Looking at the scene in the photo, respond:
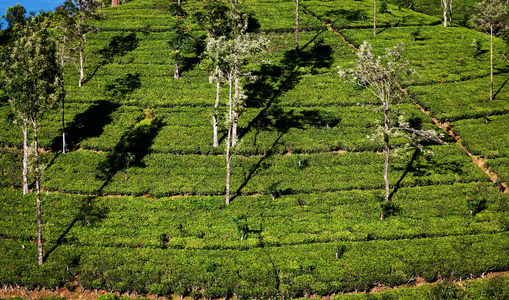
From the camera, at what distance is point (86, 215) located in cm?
3453

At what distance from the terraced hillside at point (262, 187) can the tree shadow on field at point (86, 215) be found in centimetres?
17

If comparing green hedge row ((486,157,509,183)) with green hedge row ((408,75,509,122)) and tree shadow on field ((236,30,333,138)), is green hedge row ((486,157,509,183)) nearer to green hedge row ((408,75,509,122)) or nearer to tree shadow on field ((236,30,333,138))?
green hedge row ((408,75,509,122))

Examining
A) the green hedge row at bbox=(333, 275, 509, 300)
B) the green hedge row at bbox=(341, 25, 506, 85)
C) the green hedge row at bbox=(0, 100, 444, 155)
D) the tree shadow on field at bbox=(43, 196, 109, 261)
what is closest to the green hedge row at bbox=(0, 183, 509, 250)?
the tree shadow on field at bbox=(43, 196, 109, 261)

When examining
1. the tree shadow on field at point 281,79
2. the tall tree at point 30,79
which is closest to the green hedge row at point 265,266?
the tall tree at point 30,79

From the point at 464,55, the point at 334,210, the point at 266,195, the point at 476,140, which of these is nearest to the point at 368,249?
the point at 334,210

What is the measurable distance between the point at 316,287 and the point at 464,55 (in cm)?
5532

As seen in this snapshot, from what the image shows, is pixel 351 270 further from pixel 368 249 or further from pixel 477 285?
pixel 477 285

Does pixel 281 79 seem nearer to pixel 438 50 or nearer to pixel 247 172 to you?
pixel 247 172

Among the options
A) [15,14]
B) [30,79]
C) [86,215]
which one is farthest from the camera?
[15,14]

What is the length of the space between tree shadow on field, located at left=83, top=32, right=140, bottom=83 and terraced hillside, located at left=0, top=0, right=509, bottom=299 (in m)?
0.80

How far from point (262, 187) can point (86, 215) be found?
56.2 ft

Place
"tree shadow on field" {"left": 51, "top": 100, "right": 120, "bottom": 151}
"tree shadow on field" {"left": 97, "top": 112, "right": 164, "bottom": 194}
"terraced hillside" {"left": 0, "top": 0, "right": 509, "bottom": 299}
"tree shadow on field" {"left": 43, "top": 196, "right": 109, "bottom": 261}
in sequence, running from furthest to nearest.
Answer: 1. "tree shadow on field" {"left": 51, "top": 100, "right": 120, "bottom": 151}
2. "tree shadow on field" {"left": 97, "top": 112, "right": 164, "bottom": 194}
3. "tree shadow on field" {"left": 43, "top": 196, "right": 109, "bottom": 261}
4. "terraced hillside" {"left": 0, "top": 0, "right": 509, "bottom": 299}

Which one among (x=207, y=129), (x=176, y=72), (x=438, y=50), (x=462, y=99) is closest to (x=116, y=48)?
(x=176, y=72)

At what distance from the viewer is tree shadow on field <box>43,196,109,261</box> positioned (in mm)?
32444
